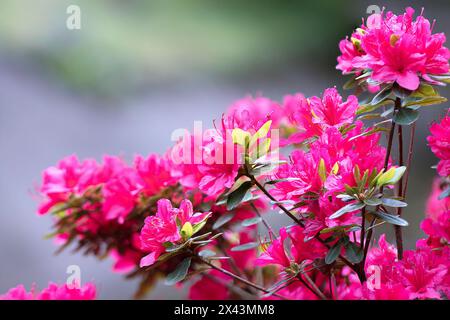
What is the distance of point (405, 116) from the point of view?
29.9 inches

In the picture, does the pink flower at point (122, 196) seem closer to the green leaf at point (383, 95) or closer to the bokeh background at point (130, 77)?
the green leaf at point (383, 95)

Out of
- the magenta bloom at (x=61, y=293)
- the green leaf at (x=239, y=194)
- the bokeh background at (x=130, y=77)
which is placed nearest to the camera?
the green leaf at (x=239, y=194)

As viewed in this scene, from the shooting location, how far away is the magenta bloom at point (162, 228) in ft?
2.46

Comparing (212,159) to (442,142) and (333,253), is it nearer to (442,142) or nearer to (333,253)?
(333,253)

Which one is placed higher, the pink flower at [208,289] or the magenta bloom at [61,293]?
the magenta bloom at [61,293]

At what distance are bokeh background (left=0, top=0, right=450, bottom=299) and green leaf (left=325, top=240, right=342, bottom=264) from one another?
1.78 m

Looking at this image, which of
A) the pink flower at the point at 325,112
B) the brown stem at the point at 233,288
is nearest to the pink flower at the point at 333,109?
the pink flower at the point at 325,112

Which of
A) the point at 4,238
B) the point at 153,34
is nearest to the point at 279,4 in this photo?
the point at 153,34

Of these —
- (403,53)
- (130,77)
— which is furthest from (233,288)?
(130,77)

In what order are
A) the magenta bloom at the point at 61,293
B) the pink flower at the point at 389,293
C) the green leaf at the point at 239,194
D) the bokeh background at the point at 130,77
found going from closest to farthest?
the pink flower at the point at 389,293 → the green leaf at the point at 239,194 → the magenta bloom at the point at 61,293 → the bokeh background at the point at 130,77

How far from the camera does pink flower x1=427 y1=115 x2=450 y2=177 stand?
2.67 feet

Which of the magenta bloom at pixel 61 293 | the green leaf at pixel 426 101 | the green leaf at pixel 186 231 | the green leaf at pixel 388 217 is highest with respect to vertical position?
the green leaf at pixel 426 101

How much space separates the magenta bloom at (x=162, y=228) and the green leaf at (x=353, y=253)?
0.60 ft
